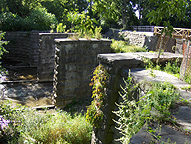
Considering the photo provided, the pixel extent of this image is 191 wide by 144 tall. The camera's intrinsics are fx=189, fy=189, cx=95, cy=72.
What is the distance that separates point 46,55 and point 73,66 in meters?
3.32

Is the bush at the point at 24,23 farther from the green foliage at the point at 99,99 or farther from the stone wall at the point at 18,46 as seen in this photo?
the green foliage at the point at 99,99

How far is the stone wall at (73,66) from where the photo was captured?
297 inches

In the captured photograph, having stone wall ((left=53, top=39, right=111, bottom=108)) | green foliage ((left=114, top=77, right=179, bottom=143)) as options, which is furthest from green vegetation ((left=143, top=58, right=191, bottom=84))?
stone wall ((left=53, top=39, right=111, bottom=108))

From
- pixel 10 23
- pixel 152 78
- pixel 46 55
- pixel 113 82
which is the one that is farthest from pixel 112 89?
pixel 10 23

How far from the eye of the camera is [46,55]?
10.5m

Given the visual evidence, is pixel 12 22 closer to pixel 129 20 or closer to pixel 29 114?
pixel 29 114

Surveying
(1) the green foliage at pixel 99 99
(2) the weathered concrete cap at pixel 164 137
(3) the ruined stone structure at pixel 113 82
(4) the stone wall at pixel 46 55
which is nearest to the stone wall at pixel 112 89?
(3) the ruined stone structure at pixel 113 82

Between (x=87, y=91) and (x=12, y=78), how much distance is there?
5.34 m

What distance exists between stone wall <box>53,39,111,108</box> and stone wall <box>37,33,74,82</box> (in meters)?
2.92

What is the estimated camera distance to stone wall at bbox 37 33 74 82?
1020cm

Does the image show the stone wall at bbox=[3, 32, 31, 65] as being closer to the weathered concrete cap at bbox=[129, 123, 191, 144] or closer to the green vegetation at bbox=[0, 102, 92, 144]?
the green vegetation at bbox=[0, 102, 92, 144]

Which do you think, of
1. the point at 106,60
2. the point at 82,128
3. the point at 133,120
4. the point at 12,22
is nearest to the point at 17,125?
the point at 82,128

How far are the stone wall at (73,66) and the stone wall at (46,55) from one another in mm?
2918

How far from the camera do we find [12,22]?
589 inches
